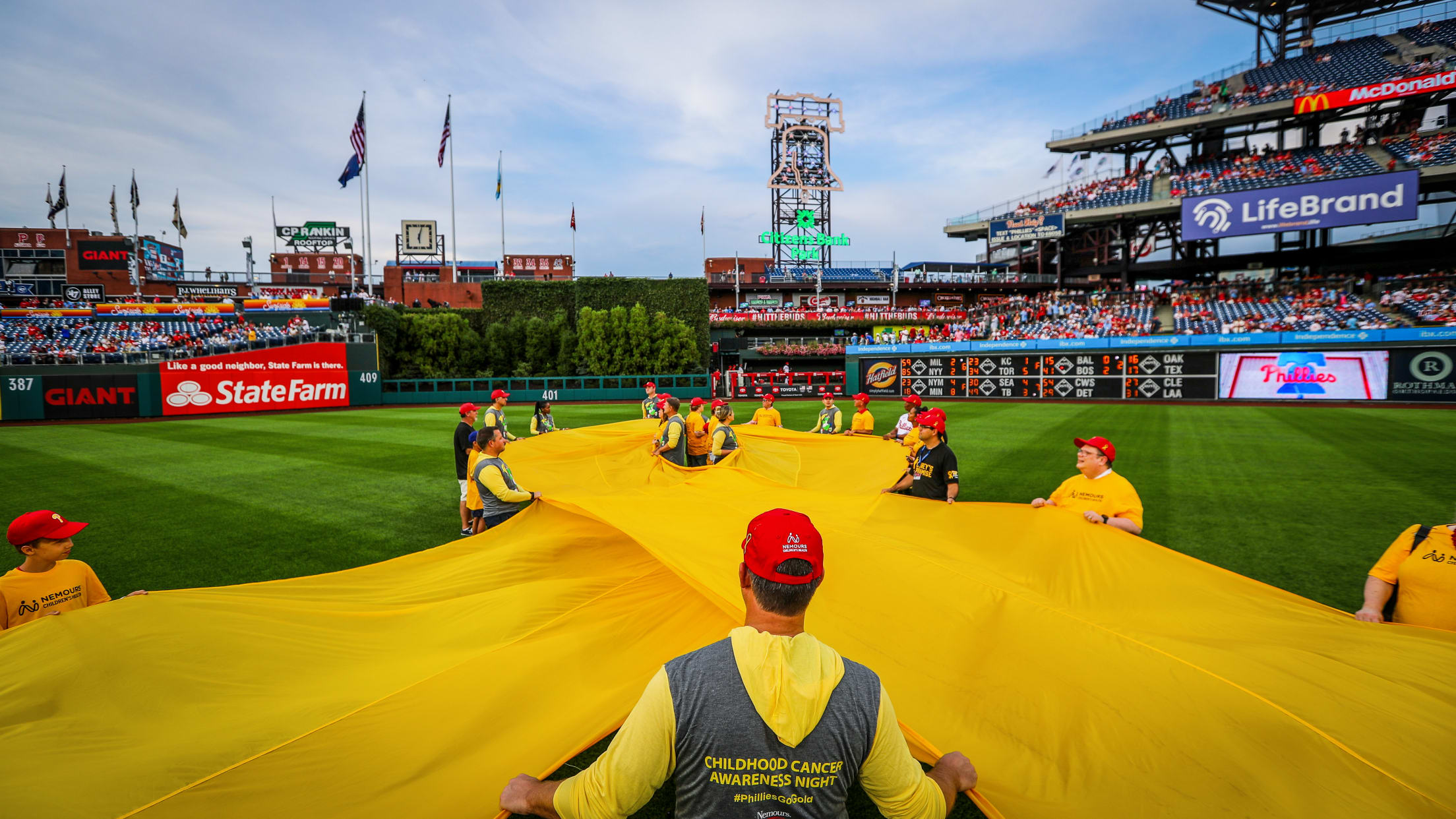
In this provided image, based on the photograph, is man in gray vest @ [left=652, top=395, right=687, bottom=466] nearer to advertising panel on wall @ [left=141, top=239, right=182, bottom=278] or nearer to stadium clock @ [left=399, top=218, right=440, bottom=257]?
stadium clock @ [left=399, top=218, right=440, bottom=257]

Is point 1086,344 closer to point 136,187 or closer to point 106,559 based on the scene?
point 106,559

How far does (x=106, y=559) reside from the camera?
26.5 feet

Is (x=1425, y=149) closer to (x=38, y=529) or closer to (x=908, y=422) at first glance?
(x=908, y=422)

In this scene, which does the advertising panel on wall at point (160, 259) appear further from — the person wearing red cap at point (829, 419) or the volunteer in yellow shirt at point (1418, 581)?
the volunteer in yellow shirt at point (1418, 581)

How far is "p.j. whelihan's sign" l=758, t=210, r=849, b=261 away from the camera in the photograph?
64.6 m

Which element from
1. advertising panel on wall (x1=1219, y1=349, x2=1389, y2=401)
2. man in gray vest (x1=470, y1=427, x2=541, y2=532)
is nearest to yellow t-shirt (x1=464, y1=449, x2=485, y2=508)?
man in gray vest (x1=470, y1=427, x2=541, y2=532)

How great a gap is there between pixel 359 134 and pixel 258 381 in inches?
682

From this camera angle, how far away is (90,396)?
97.1 ft

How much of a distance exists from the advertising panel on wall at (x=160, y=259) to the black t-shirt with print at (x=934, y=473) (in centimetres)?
8963

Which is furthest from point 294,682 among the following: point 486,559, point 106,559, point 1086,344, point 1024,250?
point 1024,250

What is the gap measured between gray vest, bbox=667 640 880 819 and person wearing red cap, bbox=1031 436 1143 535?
413cm

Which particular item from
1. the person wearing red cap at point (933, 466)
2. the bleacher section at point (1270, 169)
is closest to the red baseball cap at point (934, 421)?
the person wearing red cap at point (933, 466)

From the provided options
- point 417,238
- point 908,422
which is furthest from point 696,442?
point 417,238

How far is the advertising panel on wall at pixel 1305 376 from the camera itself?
27.4 m
